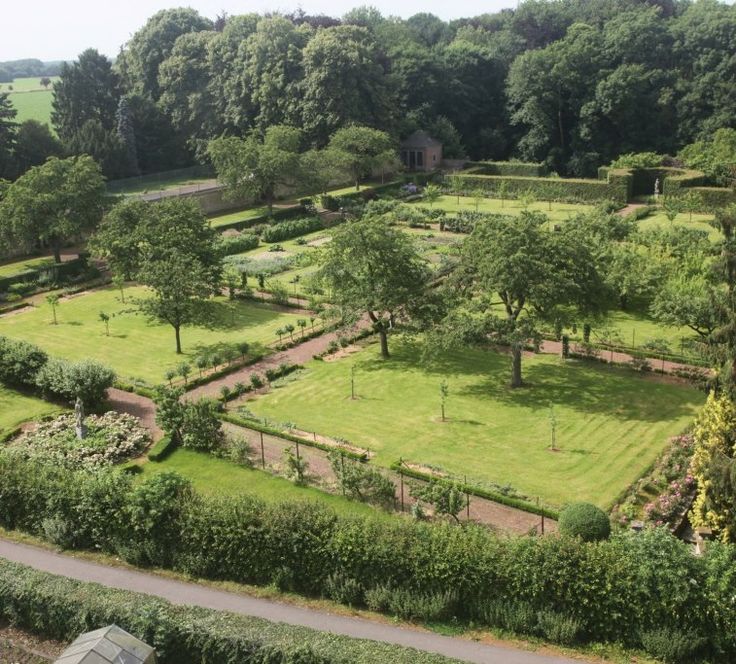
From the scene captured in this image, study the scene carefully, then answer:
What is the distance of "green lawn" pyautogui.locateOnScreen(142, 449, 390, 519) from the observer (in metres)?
25.2

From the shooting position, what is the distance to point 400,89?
Result: 88.1 meters

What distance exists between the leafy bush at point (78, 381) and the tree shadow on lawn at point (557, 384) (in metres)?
11.1

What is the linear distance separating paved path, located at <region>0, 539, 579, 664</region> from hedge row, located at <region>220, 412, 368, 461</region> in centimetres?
757

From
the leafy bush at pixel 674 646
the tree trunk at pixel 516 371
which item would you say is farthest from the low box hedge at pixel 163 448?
the leafy bush at pixel 674 646

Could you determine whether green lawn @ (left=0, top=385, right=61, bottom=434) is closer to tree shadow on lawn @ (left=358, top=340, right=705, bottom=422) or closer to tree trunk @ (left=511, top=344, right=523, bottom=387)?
tree shadow on lawn @ (left=358, top=340, right=705, bottom=422)

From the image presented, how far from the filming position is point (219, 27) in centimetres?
9450

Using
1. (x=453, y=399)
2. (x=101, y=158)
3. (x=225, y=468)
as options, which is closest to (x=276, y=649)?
(x=225, y=468)

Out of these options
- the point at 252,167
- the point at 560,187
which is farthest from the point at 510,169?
the point at 252,167

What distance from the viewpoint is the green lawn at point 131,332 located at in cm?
3850

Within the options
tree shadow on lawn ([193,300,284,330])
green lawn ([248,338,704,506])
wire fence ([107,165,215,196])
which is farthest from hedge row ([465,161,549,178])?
green lawn ([248,338,704,506])

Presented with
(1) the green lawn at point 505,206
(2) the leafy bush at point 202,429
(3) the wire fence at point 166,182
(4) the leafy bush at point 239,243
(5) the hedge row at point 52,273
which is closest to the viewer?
(2) the leafy bush at point 202,429

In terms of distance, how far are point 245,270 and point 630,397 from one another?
2674cm

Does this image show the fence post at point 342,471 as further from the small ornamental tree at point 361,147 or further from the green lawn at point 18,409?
the small ornamental tree at point 361,147

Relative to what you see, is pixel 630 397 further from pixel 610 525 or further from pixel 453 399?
pixel 610 525
